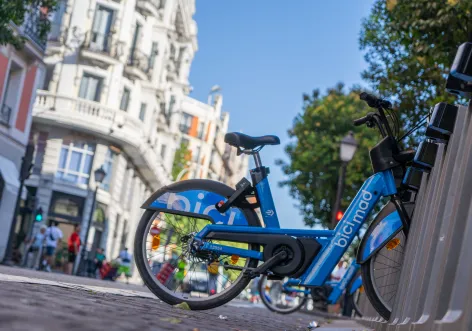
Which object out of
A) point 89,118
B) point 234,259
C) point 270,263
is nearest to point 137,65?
point 89,118

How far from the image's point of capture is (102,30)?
46312mm

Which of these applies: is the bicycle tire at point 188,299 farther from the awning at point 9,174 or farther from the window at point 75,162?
the window at point 75,162

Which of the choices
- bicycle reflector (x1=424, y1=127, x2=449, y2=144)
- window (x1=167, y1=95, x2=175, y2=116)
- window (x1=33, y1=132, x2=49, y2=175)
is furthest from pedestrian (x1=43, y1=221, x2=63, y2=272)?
window (x1=167, y1=95, x2=175, y2=116)

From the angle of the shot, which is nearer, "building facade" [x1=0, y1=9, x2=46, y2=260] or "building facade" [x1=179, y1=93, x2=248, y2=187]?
"building facade" [x1=0, y1=9, x2=46, y2=260]

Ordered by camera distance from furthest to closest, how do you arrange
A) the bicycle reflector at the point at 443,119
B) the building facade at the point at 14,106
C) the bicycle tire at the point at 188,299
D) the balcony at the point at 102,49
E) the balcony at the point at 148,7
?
the balcony at the point at 148,7, the balcony at the point at 102,49, the building facade at the point at 14,106, the bicycle tire at the point at 188,299, the bicycle reflector at the point at 443,119

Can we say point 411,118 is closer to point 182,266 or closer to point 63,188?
point 182,266

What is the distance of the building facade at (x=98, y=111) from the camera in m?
43.7

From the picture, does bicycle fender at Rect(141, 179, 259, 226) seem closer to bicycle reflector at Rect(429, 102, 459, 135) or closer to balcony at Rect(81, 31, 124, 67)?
bicycle reflector at Rect(429, 102, 459, 135)

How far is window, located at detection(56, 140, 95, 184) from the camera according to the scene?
44000 mm

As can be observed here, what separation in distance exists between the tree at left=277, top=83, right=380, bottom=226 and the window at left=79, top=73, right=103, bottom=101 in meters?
10.4

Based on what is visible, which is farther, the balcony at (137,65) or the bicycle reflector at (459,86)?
the balcony at (137,65)

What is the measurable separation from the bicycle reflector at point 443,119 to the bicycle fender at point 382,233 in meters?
1.34

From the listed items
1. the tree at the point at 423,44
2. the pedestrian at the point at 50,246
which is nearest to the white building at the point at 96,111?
the pedestrian at the point at 50,246

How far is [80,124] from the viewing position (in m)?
43.8
